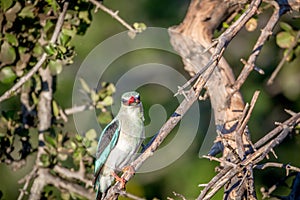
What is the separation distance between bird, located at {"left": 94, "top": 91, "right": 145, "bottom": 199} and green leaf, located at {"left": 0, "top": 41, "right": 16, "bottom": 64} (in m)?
0.55

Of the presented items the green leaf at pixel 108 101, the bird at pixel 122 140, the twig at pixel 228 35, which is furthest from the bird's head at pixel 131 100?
the twig at pixel 228 35

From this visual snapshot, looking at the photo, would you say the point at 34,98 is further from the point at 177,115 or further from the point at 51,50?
the point at 177,115

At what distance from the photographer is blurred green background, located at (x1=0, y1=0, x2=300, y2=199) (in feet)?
16.0

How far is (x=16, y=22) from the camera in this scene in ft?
11.2

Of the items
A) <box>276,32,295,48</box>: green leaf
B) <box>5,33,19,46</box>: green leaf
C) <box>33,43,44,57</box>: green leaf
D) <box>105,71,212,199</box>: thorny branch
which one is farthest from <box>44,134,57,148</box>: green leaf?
<box>276,32,295,48</box>: green leaf

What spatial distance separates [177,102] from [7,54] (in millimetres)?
2019

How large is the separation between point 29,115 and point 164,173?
1894mm

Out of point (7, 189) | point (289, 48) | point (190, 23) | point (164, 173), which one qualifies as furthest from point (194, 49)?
point (7, 189)

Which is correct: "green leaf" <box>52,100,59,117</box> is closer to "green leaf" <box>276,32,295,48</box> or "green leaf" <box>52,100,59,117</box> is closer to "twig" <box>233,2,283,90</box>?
"twig" <box>233,2,283,90</box>

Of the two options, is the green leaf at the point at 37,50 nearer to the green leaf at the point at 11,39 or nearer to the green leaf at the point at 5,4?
the green leaf at the point at 11,39

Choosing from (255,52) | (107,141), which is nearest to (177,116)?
(255,52)

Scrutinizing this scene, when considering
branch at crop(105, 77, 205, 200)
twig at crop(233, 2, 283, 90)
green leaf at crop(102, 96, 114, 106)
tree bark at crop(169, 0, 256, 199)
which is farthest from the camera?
green leaf at crop(102, 96, 114, 106)

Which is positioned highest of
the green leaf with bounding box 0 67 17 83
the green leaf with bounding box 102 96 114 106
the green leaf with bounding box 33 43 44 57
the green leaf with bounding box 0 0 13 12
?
the green leaf with bounding box 0 0 13 12

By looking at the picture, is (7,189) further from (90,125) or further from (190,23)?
(190,23)
